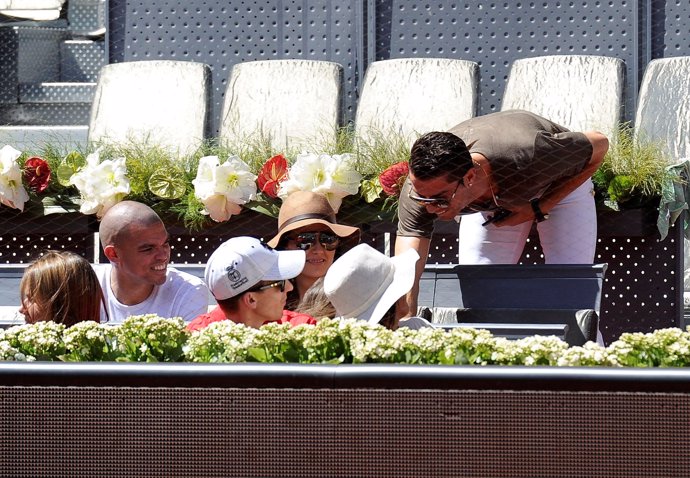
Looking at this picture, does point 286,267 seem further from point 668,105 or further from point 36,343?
point 668,105

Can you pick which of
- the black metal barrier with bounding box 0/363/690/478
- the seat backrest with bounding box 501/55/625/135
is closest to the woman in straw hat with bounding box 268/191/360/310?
the black metal barrier with bounding box 0/363/690/478

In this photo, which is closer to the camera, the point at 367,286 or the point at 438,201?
the point at 367,286

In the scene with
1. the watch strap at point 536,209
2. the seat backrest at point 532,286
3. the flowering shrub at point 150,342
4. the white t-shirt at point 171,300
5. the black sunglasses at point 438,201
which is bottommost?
the white t-shirt at point 171,300

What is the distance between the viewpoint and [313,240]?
311 centimetres

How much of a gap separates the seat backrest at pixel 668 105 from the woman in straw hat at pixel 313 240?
1.90 m

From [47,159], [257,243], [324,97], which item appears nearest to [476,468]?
[257,243]

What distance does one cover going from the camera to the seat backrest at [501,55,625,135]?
4844 mm

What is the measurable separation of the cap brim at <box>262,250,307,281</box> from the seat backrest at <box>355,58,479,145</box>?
240 centimetres

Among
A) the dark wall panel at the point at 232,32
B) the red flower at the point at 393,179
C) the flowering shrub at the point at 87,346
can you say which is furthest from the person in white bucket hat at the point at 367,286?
the dark wall panel at the point at 232,32

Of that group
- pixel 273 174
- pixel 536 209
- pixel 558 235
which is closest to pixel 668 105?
pixel 558 235

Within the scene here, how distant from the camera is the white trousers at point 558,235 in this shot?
Result: 11.1 ft

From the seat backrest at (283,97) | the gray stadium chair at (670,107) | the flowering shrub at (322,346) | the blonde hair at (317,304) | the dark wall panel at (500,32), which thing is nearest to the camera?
the flowering shrub at (322,346)

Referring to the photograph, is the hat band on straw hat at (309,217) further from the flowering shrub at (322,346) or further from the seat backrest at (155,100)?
the seat backrest at (155,100)

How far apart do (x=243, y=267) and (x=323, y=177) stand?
1236 millimetres
